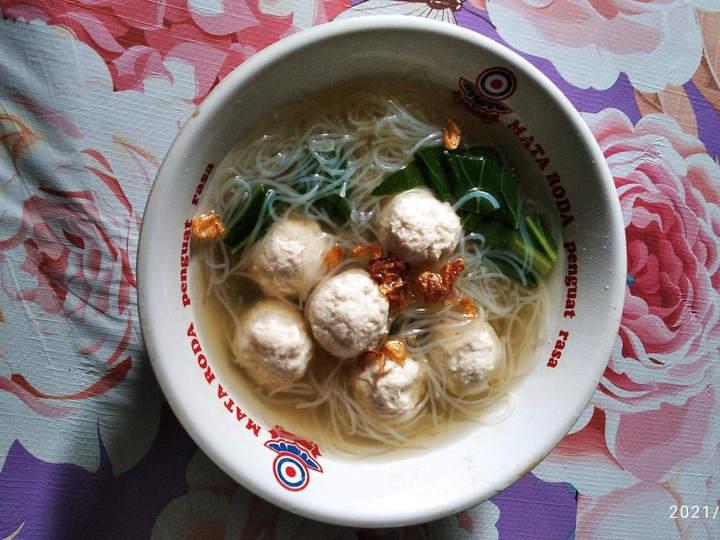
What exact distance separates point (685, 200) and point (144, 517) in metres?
1.60

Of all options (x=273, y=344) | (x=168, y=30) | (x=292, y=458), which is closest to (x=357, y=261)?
(x=273, y=344)

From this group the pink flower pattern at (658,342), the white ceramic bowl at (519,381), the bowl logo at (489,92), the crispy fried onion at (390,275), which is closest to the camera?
the white ceramic bowl at (519,381)

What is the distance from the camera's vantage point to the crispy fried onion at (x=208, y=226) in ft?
4.28

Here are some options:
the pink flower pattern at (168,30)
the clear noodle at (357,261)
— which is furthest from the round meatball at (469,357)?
the pink flower pattern at (168,30)

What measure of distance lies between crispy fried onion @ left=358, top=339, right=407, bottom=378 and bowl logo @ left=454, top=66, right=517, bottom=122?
1.88 feet

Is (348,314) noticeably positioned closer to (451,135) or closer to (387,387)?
(387,387)

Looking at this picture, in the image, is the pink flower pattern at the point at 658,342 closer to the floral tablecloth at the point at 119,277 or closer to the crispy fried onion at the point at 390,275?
the floral tablecloth at the point at 119,277

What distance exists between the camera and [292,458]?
1309mm

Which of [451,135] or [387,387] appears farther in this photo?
[451,135]

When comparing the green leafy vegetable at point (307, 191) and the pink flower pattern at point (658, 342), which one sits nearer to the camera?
the green leafy vegetable at point (307, 191)

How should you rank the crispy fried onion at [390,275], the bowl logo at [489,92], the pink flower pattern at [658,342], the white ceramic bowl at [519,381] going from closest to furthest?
the white ceramic bowl at [519,381]
the bowl logo at [489,92]
the crispy fried onion at [390,275]
the pink flower pattern at [658,342]

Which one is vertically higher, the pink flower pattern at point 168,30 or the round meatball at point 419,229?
the pink flower pattern at point 168,30

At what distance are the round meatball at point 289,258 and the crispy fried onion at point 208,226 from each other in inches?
3.7

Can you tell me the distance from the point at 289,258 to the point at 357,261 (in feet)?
0.59
